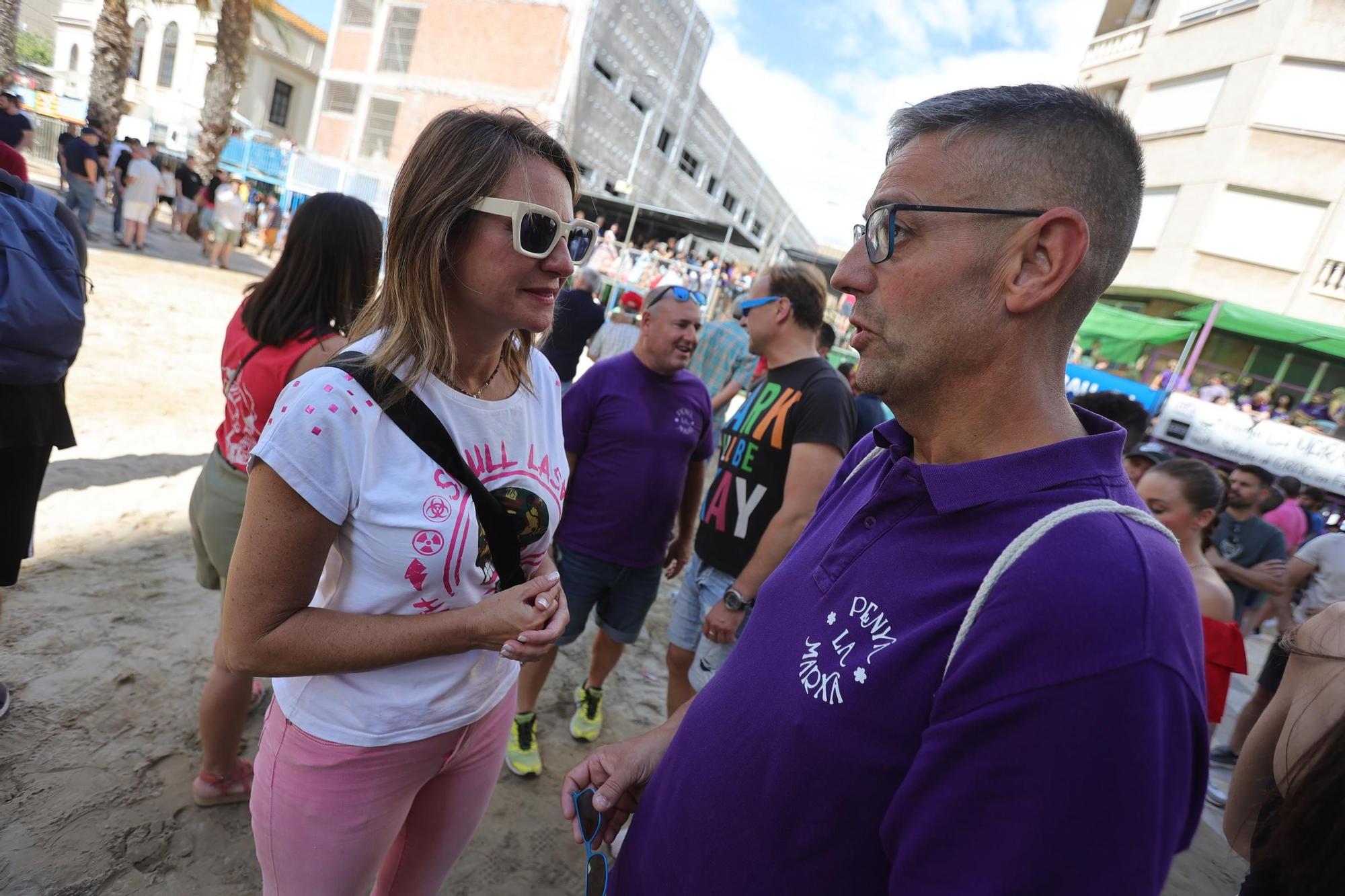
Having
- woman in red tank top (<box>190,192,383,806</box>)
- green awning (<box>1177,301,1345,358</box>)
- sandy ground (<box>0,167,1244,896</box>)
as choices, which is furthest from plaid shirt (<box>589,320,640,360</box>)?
green awning (<box>1177,301,1345,358</box>)

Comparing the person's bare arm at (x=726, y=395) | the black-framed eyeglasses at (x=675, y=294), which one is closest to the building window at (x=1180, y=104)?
the person's bare arm at (x=726, y=395)

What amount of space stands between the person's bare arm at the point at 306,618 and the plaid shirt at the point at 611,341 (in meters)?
5.99

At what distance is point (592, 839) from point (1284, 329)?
19968 mm

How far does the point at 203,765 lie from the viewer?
251cm

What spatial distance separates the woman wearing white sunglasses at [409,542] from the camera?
1.31m

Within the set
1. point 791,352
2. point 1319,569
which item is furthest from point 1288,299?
point 791,352

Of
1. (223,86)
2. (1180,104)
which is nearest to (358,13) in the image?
(223,86)

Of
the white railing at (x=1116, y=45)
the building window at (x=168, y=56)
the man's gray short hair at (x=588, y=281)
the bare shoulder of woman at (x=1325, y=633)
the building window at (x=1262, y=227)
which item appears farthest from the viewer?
the building window at (x=168, y=56)

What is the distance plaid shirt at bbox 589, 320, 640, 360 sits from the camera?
732 centimetres

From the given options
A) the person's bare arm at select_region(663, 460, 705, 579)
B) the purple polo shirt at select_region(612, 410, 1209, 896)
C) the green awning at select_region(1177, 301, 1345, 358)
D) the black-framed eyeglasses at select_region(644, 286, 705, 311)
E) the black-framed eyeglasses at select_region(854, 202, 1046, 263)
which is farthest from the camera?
the green awning at select_region(1177, 301, 1345, 358)

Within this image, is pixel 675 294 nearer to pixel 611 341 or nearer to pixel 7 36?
pixel 611 341

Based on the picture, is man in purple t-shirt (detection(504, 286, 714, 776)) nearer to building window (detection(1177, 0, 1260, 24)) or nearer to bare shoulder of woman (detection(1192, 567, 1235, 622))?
bare shoulder of woman (detection(1192, 567, 1235, 622))

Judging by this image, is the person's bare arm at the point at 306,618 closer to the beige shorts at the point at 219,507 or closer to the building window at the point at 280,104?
the beige shorts at the point at 219,507

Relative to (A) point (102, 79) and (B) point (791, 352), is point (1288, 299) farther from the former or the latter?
(A) point (102, 79)
